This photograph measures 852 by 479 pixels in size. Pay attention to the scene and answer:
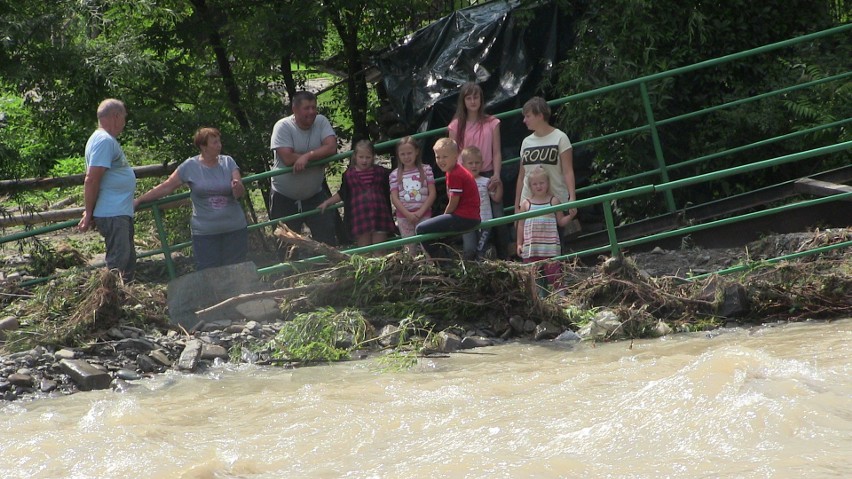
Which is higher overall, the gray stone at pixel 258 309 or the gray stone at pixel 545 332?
the gray stone at pixel 258 309

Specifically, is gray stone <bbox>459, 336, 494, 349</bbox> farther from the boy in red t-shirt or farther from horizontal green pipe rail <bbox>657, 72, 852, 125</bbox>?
horizontal green pipe rail <bbox>657, 72, 852, 125</bbox>

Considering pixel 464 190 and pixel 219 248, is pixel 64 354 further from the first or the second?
pixel 464 190

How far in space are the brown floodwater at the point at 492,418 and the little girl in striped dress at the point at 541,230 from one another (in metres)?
0.92

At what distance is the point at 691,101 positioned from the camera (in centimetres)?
1015

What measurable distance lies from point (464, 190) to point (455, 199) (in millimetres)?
95

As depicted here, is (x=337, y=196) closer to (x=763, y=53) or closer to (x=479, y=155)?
(x=479, y=155)

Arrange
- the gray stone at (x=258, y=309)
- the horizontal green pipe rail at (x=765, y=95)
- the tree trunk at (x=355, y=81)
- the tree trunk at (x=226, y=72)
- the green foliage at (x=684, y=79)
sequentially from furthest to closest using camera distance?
the tree trunk at (x=355, y=81)
the tree trunk at (x=226, y=72)
the green foliage at (x=684, y=79)
the horizontal green pipe rail at (x=765, y=95)
the gray stone at (x=258, y=309)

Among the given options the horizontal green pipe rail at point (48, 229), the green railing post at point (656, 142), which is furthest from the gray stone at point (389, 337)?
the green railing post at point (656, 142)

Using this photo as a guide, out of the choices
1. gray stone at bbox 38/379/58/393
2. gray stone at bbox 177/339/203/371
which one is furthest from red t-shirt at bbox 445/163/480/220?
gray stone at bbox 38/379/58/393

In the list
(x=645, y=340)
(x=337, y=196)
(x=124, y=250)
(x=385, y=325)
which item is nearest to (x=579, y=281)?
(x=645, y=340)

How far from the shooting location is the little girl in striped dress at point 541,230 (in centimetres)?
784

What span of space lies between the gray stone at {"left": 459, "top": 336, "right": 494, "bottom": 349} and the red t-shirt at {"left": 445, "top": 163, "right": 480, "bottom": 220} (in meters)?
0.91

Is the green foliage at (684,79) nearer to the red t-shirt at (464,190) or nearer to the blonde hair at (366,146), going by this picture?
the blonde hair at (366,146)

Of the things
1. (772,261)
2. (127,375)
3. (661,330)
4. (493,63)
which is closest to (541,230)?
(661,330)
